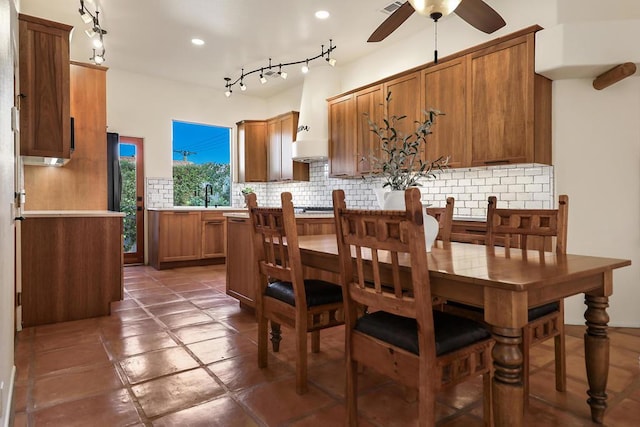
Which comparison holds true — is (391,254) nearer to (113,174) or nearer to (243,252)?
(243,252)

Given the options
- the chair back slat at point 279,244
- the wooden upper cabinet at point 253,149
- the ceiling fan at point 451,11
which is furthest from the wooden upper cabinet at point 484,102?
the wooden upper cabinet at point 253,149

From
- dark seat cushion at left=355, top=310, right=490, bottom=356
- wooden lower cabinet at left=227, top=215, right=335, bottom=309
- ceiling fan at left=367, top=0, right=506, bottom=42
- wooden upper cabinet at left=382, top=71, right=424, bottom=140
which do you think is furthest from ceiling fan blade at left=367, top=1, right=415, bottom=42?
dark seat cushion at left=355, top=310, right=490, bottom=356

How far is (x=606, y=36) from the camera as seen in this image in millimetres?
3059

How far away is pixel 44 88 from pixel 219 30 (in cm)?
212

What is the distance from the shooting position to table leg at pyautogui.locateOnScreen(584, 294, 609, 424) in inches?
67.2

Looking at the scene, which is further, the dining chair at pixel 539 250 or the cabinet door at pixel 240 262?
the cabinet door at pixel 240 262

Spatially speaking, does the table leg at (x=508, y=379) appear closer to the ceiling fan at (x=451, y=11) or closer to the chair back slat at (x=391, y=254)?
the chair back slat at (x=391, y=254)

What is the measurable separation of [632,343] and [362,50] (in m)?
4.30

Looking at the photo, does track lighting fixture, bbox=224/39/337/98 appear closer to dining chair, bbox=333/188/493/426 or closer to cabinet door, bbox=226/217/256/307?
cabinet door, bbox=226/217/256/307

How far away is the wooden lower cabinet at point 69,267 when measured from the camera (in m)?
3.19

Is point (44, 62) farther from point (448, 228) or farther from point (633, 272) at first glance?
point (633, 272)

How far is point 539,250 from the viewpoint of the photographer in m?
2.10

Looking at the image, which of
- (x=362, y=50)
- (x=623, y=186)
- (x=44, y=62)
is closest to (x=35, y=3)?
(x=44, y=62)

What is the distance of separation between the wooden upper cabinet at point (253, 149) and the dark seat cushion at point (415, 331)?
5647mm
